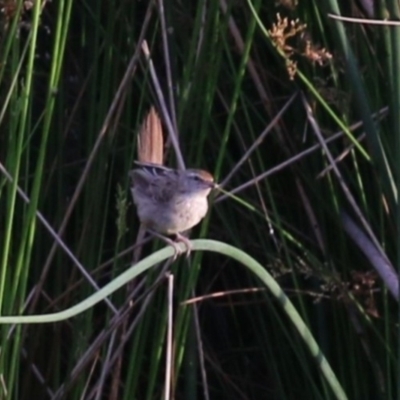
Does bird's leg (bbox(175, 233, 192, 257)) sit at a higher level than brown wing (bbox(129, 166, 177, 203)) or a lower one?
lower

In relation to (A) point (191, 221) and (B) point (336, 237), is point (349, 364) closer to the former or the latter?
(B) point (336, 237)

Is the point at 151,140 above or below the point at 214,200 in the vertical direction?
above

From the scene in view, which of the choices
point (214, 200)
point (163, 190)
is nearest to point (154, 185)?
point (163, 190)

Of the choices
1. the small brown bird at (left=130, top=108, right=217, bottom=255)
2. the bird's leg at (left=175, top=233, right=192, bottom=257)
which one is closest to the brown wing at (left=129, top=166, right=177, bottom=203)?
the small brown bird at (left=130, top=108, right=217, bottom=255)

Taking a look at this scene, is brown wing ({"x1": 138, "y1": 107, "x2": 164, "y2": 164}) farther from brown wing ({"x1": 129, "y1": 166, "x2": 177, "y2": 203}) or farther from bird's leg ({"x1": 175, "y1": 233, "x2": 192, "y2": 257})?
bird's leg ({"x1": 175, "y1": 233, "x2": 192, "y2": 257})

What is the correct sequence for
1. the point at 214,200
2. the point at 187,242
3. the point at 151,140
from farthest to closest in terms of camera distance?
the point at 214,200 < the point at 151,140 < the point at 187,242

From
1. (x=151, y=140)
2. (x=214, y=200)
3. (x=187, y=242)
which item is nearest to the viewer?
(x=187, y=242)

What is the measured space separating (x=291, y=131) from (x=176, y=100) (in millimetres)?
249

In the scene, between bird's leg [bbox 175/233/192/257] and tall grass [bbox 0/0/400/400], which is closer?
bird's leg [bbox 175/233/192/257]

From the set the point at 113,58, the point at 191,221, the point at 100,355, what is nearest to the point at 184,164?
the point at 191,221

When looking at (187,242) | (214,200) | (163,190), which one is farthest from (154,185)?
(187,242)

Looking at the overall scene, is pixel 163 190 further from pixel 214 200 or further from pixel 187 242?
pixel 187 242

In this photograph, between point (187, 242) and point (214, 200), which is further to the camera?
point (214, 200)

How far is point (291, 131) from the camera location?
84.7 inches
